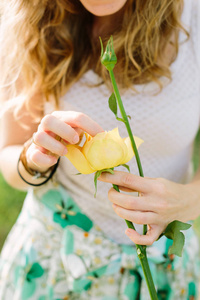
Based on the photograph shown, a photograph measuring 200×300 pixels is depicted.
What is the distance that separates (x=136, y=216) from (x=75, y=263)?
45cm

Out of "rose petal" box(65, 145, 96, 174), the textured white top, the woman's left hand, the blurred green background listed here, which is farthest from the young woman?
the blurred green background

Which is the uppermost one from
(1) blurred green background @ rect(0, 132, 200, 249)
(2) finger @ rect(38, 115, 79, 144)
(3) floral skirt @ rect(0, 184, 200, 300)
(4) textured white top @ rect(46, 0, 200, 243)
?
(2) finger @ rect(38, 115, 79, 144)

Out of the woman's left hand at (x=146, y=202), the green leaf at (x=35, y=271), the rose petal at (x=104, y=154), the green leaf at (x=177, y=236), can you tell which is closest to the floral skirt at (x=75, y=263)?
the green leaf at (x=35, y=271)

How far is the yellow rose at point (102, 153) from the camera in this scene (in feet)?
1.66

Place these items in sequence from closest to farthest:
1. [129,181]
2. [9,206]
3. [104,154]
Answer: [104,154], [129,181], [9,206]

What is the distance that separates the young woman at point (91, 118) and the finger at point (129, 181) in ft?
0.77

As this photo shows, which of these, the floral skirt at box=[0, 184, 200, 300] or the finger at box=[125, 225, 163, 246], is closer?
the finger at box=[125, 225, 163, 246]

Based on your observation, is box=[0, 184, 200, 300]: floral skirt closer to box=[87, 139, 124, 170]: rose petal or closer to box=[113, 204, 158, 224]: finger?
box=[113, 204, 158, 224]: finger

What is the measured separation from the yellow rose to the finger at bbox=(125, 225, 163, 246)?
0.41 feet

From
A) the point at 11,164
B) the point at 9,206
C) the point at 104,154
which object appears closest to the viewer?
the point at 104,154

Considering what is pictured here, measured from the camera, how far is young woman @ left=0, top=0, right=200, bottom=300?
0.96 m

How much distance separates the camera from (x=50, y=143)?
601 millimetres

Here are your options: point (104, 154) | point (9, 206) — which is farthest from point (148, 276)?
point (9, 206)

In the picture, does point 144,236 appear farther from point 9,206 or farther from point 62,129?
point 9,206
